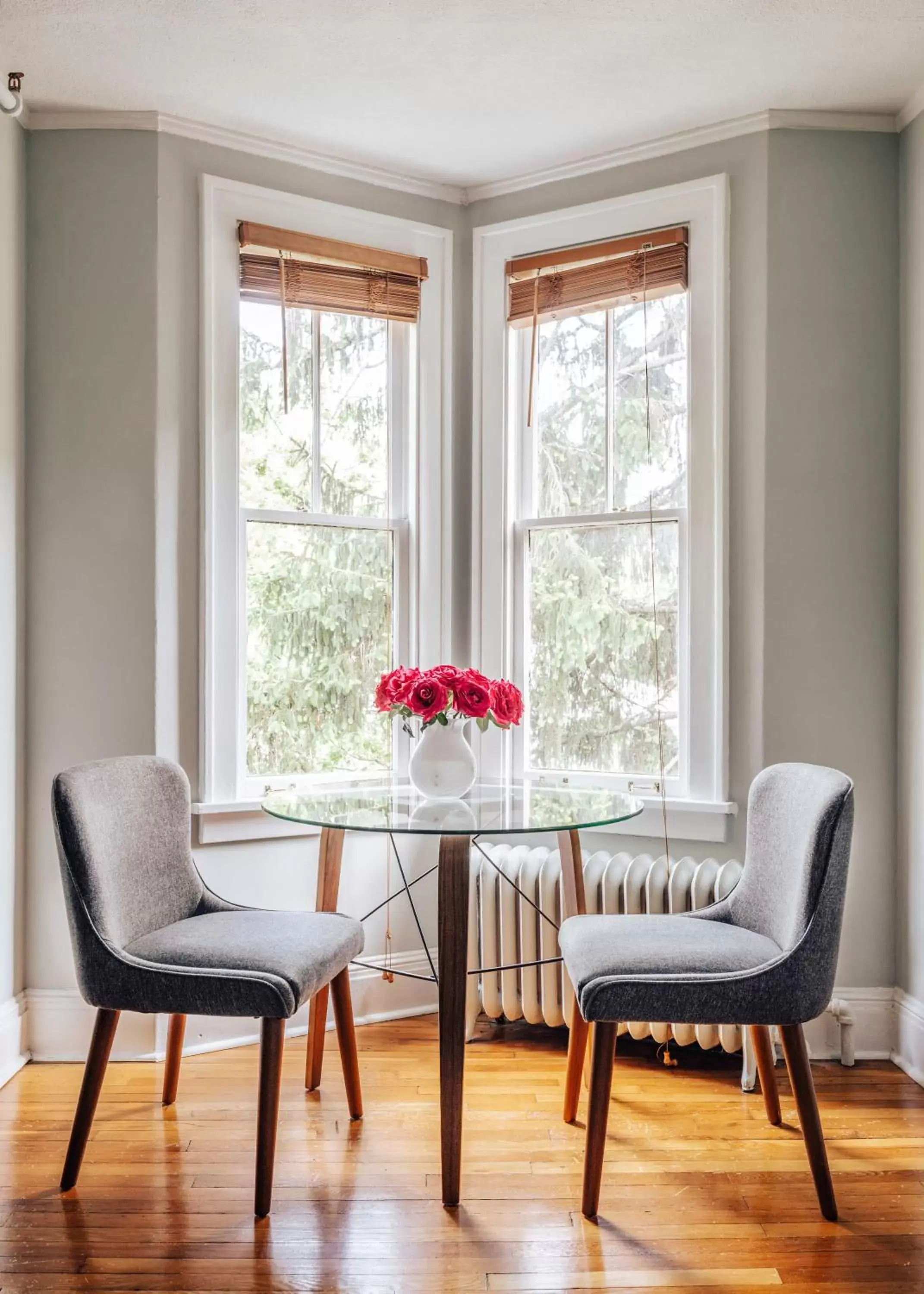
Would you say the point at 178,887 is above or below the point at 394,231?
below

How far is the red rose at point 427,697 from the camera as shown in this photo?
255cm

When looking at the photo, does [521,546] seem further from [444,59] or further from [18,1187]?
[18,1187]

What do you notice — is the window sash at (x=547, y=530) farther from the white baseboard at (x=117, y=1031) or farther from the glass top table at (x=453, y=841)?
the white baseboard at (x=117, y=1031)

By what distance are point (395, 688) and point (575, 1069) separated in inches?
39.7

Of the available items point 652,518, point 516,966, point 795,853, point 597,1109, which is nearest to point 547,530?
point 652,518

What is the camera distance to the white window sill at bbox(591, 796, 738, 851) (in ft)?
10.0

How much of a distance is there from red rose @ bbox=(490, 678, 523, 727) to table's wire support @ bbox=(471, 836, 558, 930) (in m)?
0.50

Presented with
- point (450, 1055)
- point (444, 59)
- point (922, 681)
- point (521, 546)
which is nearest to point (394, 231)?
point (444, 59)

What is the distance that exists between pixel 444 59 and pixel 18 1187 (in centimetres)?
280

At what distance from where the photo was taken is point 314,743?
3.32 m

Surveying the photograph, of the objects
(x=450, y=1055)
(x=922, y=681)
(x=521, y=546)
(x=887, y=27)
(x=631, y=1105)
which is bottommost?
(x=631, y=1105)

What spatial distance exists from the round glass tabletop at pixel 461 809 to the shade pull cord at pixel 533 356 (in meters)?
1.21

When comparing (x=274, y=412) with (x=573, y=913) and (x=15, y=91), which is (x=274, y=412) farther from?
(x=573, y=913)

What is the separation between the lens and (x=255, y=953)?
2.19 m
